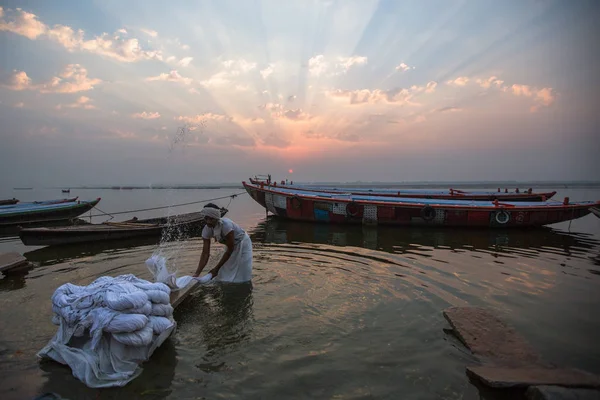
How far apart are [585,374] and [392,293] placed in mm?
3089

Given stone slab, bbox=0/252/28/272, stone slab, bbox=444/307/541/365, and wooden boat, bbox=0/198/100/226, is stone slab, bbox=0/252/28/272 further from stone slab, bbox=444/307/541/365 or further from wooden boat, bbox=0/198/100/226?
wooden boat, bbox=0/198/100/226

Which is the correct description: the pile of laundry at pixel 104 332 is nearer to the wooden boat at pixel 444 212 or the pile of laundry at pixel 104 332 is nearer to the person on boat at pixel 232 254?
the person on boat at pixel 232 254

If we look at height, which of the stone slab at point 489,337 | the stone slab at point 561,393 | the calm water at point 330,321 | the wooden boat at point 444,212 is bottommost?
the calm water at point 330,321

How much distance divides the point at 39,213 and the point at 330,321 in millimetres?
21374

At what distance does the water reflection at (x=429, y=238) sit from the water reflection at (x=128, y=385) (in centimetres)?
801

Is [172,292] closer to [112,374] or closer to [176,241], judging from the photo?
[112,374]

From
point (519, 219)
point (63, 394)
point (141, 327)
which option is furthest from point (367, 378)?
point (519, 219)

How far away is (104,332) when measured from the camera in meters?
3.65

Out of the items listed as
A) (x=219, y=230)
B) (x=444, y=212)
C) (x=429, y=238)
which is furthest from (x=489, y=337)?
(x=444, y=212)

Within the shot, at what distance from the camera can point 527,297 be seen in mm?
6172

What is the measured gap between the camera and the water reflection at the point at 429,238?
11.1 meters

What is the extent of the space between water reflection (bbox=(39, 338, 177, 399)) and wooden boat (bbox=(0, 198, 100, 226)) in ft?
61.2

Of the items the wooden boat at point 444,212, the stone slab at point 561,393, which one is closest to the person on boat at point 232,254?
the stone slab at point 561,393

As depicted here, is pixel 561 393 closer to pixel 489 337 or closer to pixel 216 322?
pixel 489 337
